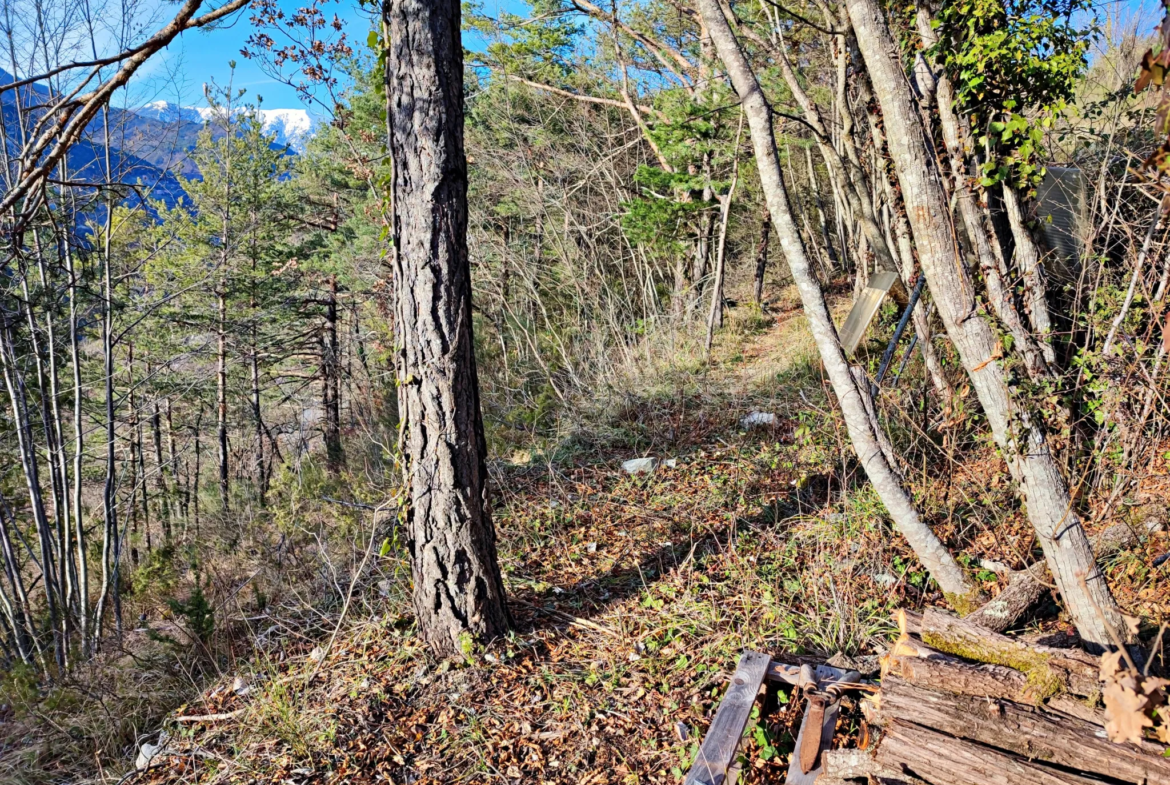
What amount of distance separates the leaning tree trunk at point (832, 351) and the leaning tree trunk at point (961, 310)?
455 millimetres

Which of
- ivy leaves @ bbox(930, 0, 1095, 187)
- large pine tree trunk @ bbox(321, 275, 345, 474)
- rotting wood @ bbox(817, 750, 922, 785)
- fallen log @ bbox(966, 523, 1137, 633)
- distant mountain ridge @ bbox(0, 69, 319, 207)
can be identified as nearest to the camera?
rotting wood @ bbox(817, 750, 922, 785)

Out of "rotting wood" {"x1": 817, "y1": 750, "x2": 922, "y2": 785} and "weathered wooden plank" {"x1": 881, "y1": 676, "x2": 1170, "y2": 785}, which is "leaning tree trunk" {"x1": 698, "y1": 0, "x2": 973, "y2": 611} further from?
"rotting wood" {"x1": 817, "y1": 750, "x2": 922, "y2": 785}

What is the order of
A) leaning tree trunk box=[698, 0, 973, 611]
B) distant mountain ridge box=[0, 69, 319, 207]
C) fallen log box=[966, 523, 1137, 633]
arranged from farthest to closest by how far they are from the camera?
distant mountain ridge box=[0, 69, 319, 207] < leaning tree trunk box=[698, 0, 973, 611] < fallen log box=[966, 523, 1137, 633]

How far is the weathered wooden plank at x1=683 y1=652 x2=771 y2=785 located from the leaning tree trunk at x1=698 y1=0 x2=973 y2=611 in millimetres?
1025

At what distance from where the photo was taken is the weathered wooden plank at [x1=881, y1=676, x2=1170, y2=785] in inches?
76.4

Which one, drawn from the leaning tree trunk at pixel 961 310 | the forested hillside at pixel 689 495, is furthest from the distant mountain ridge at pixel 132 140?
the leaning tree trunk at pixel 961 310

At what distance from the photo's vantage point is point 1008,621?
2.95 metres

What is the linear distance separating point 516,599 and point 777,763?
5.68ft

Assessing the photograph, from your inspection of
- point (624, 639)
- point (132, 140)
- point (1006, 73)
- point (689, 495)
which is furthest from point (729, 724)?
point (132, 140)

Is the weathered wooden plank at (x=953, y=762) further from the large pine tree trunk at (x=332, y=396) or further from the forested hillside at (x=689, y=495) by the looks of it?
the large pine tree trunk at (x=332, y=396)

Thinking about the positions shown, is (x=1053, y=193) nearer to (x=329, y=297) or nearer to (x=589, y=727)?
(x=589, y=727)

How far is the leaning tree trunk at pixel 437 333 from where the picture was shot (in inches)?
112

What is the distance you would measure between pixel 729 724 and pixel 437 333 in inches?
80.1

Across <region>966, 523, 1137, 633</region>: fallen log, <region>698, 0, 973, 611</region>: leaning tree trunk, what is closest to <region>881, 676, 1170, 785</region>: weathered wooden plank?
<region>966, 523, 1137, 633</region>: fallen log
